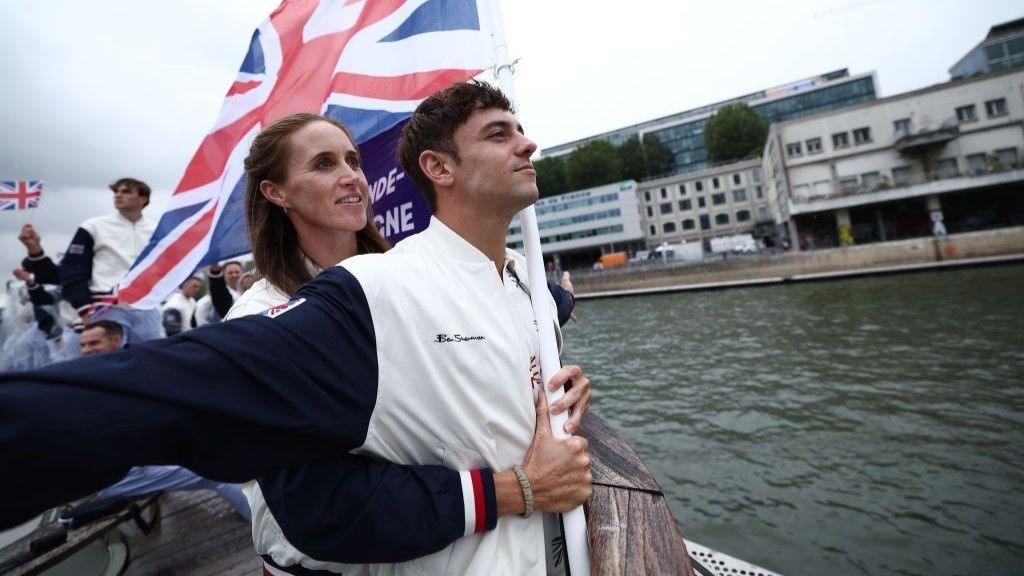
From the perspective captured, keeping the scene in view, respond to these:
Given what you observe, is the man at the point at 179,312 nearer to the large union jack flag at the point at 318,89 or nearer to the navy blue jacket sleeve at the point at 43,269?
the navy blue jacket sleeve at the point at 43,269

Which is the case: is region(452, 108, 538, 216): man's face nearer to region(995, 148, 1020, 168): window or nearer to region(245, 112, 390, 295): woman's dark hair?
region(245, 112, 390, 295): woman's dark hair

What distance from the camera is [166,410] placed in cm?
Answer: 83

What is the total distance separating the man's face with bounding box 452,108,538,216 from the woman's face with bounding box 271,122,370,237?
26.2 inches

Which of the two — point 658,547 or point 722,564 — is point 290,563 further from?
point 722,564

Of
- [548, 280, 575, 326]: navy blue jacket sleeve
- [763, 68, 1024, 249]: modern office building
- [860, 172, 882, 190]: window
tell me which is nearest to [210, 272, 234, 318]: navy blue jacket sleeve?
[548, 280, 575, 326]: navy blue jacket sleeve

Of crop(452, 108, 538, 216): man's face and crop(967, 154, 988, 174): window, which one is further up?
crop(967, 154, 988, 174): window

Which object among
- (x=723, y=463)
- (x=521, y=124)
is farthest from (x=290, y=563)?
(x=723, y=463)

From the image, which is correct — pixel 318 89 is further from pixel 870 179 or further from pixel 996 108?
pixel 996 108

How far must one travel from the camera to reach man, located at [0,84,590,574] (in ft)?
2.52

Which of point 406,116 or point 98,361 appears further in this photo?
point 406,116

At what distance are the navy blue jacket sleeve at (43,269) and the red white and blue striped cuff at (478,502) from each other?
5679 millimetres

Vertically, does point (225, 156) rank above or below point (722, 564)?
above

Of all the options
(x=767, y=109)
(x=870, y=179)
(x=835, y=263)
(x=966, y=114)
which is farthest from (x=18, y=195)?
(x=767, y=109)

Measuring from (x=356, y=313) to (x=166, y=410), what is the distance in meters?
0.45
